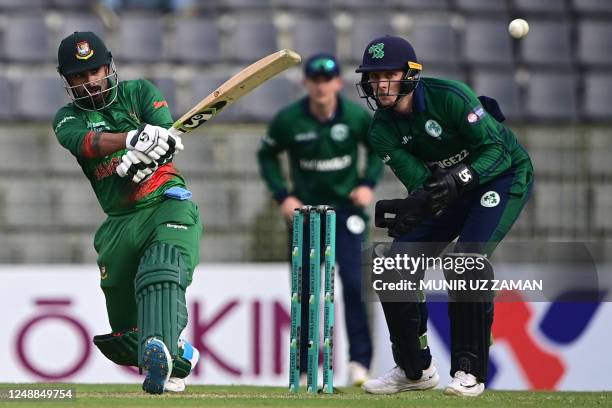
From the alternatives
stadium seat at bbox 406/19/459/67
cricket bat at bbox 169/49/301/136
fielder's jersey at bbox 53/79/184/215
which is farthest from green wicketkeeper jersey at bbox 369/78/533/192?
stadium seat at bbox 406/19/459/67

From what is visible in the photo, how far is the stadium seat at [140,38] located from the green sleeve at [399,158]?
188 inches

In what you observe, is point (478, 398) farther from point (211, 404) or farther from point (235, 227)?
point (235, 227)

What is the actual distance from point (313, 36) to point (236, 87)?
186 inches

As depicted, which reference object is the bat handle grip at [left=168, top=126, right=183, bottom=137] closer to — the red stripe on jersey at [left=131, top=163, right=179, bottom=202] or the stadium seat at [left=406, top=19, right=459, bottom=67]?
the red stripe on jersey at [left=131, top=163, right=179, bottom=202]

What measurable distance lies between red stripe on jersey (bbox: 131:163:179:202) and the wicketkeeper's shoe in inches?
58.0

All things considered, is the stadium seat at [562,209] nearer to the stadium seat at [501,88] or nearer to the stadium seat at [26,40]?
the stadium seat at [501,88]

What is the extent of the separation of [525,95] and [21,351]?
14.5 ft

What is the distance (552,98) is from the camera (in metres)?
9.95

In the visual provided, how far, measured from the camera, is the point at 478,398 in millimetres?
5336

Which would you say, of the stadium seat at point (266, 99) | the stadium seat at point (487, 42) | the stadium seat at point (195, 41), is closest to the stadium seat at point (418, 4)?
the stadium seat at point (487, 42)

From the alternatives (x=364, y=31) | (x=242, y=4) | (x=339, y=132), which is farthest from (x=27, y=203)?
(x=364, y=31)

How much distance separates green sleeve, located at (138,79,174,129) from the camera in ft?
17.5

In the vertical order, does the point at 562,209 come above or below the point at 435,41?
below

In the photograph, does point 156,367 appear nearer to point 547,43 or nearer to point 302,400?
point 302,400
